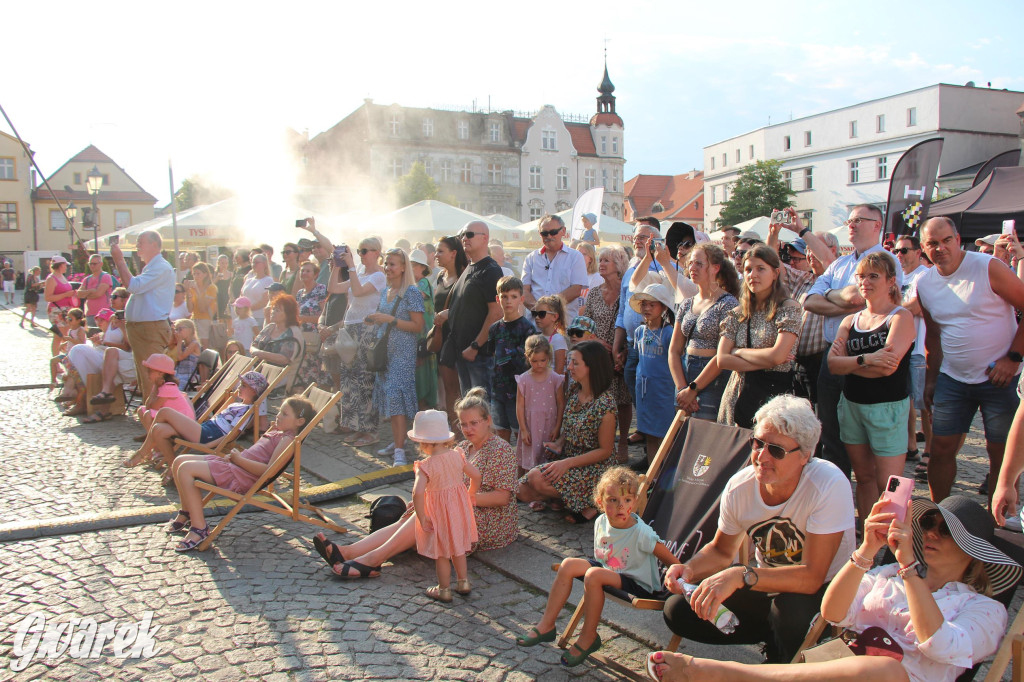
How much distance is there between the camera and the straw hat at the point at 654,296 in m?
5.70

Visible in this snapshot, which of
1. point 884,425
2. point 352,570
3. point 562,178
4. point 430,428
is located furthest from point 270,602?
point 562,178

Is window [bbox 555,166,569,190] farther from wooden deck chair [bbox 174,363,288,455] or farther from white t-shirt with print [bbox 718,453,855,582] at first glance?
white t-shirt with print [bbox 718,453,855,582]

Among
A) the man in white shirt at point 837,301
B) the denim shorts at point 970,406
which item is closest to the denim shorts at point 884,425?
the man in white shirt at point 837,301

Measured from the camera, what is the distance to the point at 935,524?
2.51m

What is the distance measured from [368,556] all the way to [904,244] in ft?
17.3

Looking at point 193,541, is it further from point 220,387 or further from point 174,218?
point 174,218

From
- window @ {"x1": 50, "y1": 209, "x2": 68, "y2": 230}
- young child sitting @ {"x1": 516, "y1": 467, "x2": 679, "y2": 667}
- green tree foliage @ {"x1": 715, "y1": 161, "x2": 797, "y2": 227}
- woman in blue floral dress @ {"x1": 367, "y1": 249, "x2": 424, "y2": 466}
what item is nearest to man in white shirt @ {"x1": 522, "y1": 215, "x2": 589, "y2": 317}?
woman in blue floral dress @ {"x1": 367, "y1": 249, "x2": 424, "y2": 466}

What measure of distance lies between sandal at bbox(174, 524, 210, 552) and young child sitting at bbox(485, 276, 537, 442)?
2.40 metres

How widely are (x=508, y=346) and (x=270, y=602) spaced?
110 inches

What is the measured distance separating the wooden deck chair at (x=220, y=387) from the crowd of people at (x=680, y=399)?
0.47 m

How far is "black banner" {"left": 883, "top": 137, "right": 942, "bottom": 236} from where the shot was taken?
9.91m

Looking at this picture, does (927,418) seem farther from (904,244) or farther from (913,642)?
(913,642)

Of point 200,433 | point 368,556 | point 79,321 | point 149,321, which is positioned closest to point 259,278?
point 149,321

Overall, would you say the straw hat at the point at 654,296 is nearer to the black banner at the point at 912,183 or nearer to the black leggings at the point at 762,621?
the black leggings at the point at 762,621
